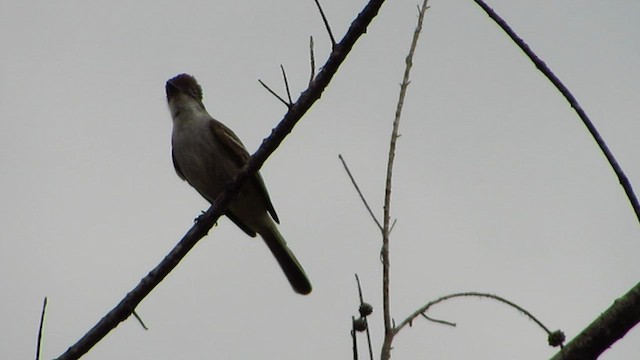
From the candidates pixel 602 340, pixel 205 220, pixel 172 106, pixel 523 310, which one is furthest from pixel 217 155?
pixel 602 340

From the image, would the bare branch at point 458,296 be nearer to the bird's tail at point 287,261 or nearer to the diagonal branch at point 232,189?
the diagonal branch at point 232,189

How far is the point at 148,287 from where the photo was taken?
4.47 metres

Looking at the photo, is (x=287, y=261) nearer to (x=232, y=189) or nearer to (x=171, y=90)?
(x=171, y=90)

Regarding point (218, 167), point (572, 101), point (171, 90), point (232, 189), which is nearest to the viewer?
point (572, 101)

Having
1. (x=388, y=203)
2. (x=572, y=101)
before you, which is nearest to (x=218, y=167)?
(x=388, y=203)

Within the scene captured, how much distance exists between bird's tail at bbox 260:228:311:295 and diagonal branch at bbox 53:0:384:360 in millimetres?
3167

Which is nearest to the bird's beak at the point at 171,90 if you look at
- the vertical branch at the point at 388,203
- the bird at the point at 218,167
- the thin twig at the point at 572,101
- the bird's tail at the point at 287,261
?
the bird at the point at 218,167

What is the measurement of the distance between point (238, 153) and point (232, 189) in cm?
290

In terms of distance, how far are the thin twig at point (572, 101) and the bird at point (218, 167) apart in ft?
15.0

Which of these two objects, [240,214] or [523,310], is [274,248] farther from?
[523,310]

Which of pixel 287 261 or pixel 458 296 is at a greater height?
pixel 287 261

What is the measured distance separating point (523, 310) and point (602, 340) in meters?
0.79

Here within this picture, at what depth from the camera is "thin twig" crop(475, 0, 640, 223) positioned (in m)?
2.55

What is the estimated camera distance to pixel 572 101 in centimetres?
275
